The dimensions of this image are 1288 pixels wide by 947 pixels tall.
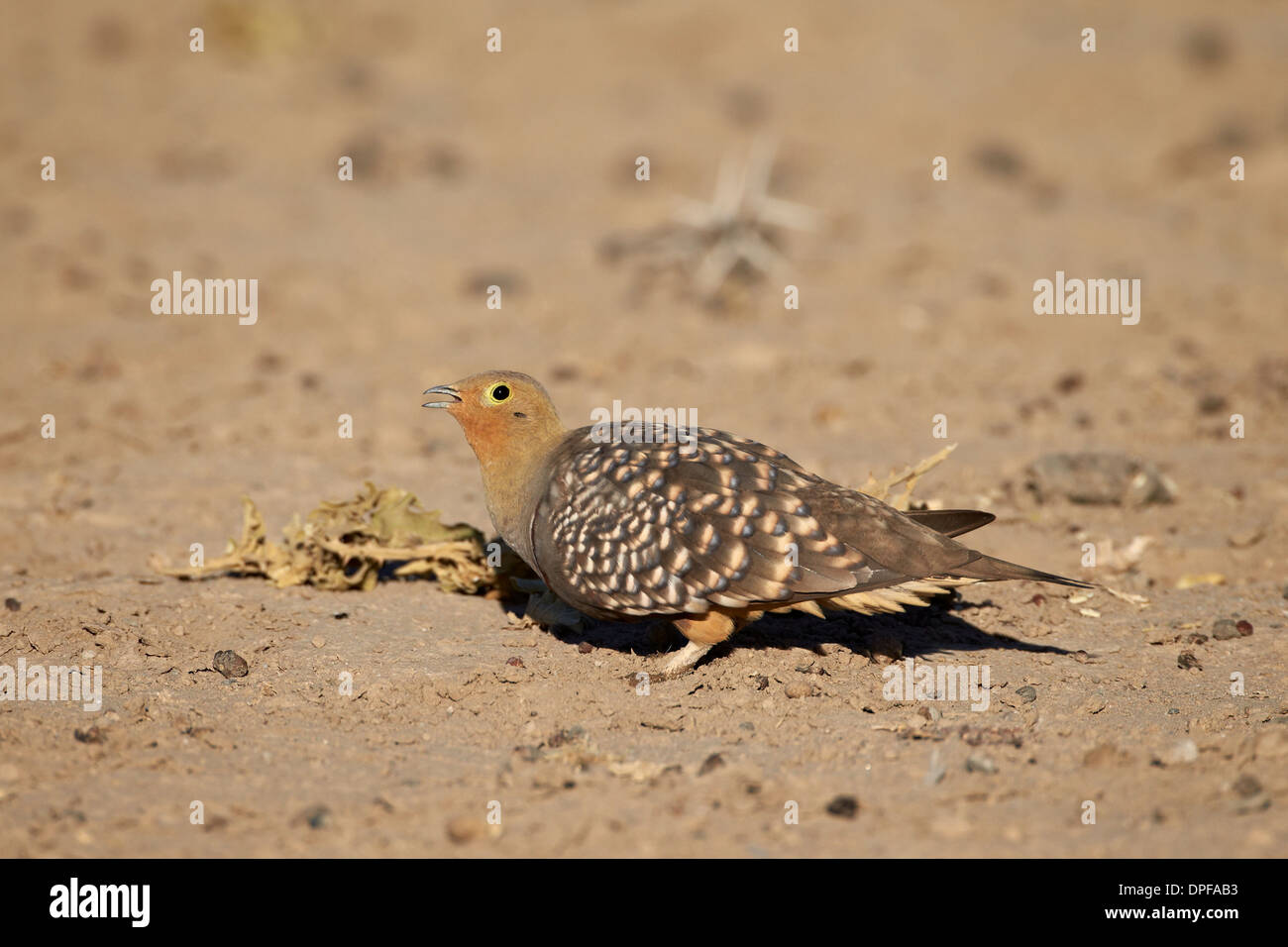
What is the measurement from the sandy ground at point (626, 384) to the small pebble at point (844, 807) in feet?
0.06

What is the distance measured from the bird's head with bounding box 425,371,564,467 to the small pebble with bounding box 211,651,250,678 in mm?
1450

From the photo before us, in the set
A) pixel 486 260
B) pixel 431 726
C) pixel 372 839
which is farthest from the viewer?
pixel 486 260

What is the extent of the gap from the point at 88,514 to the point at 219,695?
2878mm

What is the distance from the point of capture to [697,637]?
597cm

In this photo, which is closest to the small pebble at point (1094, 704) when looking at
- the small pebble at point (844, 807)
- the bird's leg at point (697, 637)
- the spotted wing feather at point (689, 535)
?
the spotted wing feather at point (689, 535)

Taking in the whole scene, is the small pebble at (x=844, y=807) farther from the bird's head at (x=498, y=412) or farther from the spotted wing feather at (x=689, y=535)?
the bird's head at (x=498, y=412)

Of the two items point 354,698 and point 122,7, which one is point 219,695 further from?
point 122,7

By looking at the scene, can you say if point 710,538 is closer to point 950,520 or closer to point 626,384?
point 950,520

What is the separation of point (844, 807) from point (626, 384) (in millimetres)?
6194

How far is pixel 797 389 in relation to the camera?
10523 millimetres

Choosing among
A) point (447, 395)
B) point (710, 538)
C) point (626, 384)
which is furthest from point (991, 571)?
point (626, 384)

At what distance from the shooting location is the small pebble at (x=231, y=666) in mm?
Answer: 6027

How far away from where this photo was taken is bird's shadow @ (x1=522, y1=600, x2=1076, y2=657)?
21.0 feet

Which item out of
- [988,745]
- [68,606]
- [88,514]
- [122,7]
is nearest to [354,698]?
[68,606]
